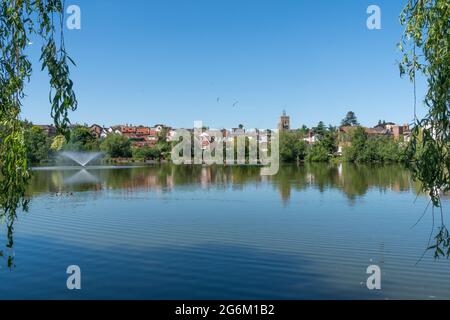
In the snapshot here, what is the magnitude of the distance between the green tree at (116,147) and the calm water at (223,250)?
71.9 metres

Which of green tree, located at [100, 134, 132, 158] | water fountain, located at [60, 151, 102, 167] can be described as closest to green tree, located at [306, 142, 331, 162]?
green tree, located at [100, 134, 132, 158]

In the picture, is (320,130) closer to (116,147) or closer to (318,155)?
(318,155)

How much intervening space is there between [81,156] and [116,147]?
8580 millimetres

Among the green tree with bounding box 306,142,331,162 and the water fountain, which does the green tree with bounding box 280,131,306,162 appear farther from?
the water fountain

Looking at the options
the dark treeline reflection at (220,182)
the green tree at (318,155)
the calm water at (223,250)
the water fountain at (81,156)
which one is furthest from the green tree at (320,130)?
the calm water at (223,250)

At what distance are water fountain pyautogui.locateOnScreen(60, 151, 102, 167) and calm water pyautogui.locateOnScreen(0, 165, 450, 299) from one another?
204 ft

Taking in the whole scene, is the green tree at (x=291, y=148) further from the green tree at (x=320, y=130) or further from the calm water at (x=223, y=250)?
the calm water at (x=223, y=250)

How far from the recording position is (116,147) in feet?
311

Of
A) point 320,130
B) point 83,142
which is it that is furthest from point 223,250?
point 320,130

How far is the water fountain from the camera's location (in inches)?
3291

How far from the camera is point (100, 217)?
19.4 meters

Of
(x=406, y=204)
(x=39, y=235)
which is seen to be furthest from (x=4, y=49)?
(x=406, y=204)
